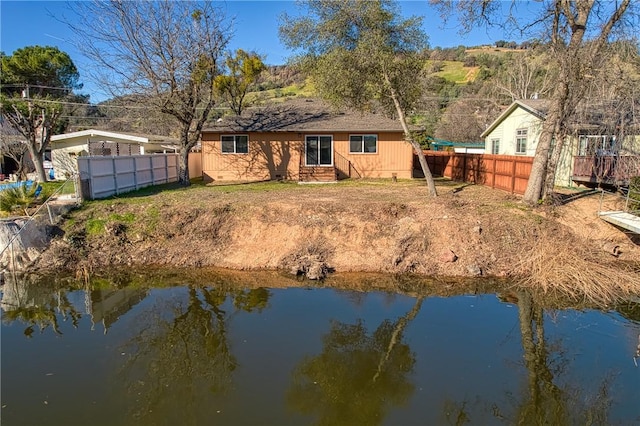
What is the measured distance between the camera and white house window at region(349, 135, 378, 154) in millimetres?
21891

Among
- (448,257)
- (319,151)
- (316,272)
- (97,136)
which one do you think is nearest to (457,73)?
(319,151)

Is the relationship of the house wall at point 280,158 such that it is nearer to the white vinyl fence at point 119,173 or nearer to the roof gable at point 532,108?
the white vinyl fence at point 119,173

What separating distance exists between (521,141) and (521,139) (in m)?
0.10

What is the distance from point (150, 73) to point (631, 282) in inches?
727

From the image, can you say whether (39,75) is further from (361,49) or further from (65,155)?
(361,49)

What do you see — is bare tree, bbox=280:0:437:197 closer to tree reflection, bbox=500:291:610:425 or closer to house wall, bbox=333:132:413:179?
house wall, bbox=333:132:413:179

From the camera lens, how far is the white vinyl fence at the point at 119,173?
→ 46.5ft

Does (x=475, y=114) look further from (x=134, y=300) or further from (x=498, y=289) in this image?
(x=134, y=300)

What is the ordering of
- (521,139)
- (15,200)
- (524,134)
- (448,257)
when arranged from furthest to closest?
1. (521,139)
2. (524,134)
3. (15,200)
4. (448,257)

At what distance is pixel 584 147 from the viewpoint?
17.5 m

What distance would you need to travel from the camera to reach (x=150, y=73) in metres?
17.8

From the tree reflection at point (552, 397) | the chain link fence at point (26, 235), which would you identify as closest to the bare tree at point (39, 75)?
the chain link fence at point (26, 235)

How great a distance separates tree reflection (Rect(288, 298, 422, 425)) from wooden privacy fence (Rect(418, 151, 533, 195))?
10.5 meters

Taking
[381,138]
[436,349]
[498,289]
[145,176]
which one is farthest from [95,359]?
[381,138]
